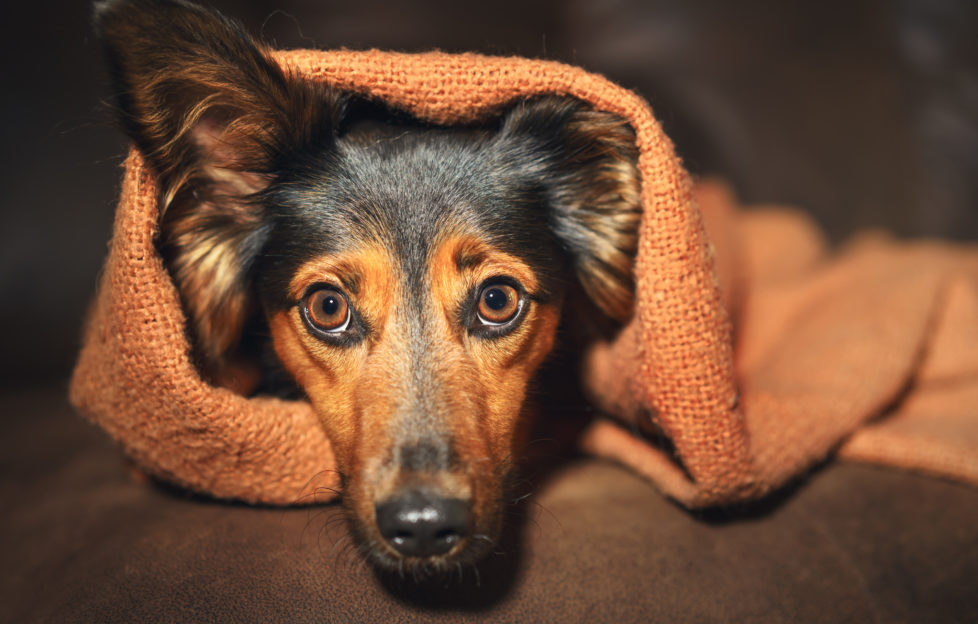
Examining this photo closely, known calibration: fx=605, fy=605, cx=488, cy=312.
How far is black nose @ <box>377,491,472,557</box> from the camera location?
113cm

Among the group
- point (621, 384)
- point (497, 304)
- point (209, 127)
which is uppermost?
point (209, 127)

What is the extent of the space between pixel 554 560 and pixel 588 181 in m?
0.98

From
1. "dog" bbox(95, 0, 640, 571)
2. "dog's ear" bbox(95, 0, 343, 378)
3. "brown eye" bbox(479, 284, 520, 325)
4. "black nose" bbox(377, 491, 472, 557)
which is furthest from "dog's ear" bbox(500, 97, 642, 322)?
"black nose" bbox(377, 491, 472, 557)

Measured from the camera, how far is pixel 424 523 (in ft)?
3.70

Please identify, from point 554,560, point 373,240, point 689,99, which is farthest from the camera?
point 689,99

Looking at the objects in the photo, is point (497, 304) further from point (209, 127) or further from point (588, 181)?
point (209, 127)

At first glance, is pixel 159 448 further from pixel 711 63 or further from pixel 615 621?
pixel 711 63

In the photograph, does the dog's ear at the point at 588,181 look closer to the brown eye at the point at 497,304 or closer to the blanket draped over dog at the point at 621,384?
the blanket draped over dog at the point at 621,384

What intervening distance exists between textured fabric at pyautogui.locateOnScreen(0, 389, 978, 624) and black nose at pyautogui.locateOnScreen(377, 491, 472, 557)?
4.8 inches

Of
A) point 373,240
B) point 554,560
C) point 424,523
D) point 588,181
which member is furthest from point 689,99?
point 424,523

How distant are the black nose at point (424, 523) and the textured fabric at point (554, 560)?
0.40ft

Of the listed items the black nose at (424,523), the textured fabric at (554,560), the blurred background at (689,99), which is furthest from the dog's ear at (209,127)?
the blurred background at (689,99)

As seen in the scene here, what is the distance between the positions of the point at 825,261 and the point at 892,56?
104cm

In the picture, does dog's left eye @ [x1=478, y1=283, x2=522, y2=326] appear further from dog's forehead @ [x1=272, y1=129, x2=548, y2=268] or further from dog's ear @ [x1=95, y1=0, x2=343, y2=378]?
dog's ear @ [x1=95, y1=0, x2=343, y2=378]
